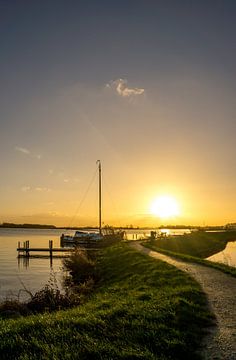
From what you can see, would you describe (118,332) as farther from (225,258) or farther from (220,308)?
(225,258)

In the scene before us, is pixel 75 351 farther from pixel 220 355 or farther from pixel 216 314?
pixel 216 314

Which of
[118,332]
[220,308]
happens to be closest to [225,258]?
[220,308]

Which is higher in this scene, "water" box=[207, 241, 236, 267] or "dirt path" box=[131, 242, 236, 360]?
"dirt path" box=[131, 242, 236, 360]

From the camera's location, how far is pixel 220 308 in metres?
14.0

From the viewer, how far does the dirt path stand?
9523 millimetres

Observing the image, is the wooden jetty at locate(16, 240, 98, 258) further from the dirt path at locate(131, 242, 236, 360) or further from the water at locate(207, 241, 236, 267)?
the dirt path at locate(131, 242, 236, 360)

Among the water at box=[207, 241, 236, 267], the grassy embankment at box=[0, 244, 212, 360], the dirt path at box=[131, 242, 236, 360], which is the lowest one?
the water at box=[207, 241, 236, 267]

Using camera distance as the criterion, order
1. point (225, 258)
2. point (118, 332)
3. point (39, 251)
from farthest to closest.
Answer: point (39, 251) < point (225, 258) < point (118, 332)

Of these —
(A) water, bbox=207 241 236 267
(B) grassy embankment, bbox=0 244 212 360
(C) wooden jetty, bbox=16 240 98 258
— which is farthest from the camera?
(C) wooden jetty, bbox=16 240 98 258

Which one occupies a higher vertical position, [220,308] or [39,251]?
[220,308]

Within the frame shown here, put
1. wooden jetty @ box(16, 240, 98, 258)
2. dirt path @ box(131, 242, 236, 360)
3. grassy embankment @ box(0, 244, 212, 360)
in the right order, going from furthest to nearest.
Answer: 1. wooden jetty @ box(16, 240, 98, 258)
2. dirt path @ box(131, 242, 236, 360)
3. grassy embankment @ box(0, 244, 212, 360)

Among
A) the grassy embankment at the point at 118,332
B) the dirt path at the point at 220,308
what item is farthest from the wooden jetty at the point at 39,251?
the grassy embankment at the point at 118,332

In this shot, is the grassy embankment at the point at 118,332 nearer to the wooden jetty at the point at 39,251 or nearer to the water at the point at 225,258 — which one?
the water at the point at 225,258

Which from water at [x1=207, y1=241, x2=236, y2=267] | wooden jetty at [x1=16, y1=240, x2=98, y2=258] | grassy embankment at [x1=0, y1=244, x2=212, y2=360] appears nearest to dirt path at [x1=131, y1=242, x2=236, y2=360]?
grassy embankment at [x1=0, y1=244, x2=212, y2=360]
